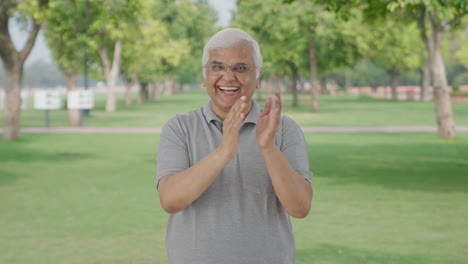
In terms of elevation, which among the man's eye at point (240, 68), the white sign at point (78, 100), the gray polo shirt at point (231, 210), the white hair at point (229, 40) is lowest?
the white sign at point (78, 100)

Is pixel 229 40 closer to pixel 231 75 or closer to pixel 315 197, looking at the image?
pixel 231 75

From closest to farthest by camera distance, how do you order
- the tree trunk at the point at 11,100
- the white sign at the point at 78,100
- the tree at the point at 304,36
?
the tree trunk at the point at 11,100 → the white sign at the point at 78,100 → the tree at the point at 304,36

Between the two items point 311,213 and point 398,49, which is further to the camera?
point 398,49

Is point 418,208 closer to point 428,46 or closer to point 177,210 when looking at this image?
point 177,210

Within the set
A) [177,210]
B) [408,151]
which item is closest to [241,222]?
[177,210]

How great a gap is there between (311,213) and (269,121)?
312 inches

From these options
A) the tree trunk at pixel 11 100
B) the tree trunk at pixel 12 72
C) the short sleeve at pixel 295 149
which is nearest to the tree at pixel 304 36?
the tree trunk at pixel 12 72

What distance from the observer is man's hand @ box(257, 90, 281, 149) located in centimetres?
280

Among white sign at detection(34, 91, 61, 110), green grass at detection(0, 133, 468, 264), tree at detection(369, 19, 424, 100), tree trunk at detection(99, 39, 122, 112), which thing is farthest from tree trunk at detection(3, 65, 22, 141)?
tree at detection(369, 19, 424, 100)

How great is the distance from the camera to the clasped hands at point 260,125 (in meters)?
2.80

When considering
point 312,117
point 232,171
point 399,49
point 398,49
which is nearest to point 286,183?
point 232,171

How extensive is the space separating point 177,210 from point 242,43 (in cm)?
69

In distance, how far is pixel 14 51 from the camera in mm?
23672

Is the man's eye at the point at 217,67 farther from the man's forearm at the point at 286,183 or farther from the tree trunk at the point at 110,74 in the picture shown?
the tree trunk at the point at 110,74
